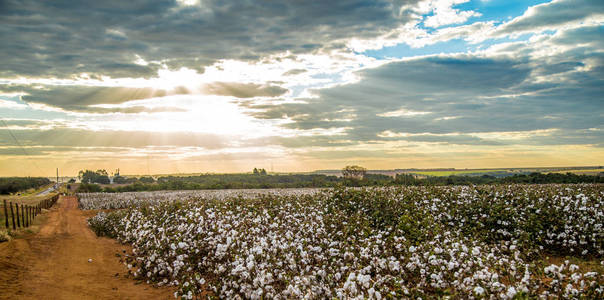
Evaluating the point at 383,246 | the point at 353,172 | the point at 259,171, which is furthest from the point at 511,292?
the point at 259,171

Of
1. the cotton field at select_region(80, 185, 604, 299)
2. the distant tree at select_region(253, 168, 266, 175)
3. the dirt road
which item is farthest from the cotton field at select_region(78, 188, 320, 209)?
the distant tree at select_region(253, 168, 266, 175)

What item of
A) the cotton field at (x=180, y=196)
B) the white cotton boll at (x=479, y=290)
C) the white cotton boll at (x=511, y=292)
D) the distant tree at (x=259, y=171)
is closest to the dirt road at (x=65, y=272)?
the cotton field at (x=180, y=196)

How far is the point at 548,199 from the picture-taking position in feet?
68.3

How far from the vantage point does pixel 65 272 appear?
54.1 ft

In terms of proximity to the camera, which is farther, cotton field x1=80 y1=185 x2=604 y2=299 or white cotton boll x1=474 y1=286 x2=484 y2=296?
cotton field x1=80 y1=185 x2=604 y2=299

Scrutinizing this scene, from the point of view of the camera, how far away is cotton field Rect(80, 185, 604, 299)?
9586 mm

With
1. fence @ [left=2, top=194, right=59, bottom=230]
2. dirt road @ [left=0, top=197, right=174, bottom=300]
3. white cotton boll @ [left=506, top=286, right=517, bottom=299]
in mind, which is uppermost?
white cotton boll @ [left=506, top=286, right=517, bottom=299]

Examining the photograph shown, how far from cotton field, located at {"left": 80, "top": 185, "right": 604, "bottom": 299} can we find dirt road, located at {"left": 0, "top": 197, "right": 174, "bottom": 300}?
967 millimetres

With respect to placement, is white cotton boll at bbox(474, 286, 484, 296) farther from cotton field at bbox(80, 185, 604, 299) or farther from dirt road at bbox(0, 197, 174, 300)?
dirt road at bbox(0, 197, 174, 300)

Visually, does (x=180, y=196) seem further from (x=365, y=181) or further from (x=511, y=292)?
(x=511, y=292)

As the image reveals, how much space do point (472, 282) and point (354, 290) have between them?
3195 mm

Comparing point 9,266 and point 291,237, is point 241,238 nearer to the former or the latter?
point 291,237

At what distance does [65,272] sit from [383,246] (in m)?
14.6

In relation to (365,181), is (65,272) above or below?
below
